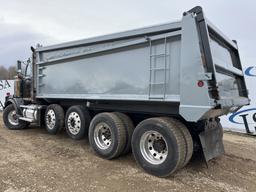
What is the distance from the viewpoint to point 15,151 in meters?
6.05

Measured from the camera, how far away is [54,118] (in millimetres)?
7301

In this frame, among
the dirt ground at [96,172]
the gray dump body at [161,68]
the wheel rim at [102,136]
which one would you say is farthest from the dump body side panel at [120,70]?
the dirt ground at [96,172]

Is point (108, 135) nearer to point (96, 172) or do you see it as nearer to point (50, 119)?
point (96, 172)

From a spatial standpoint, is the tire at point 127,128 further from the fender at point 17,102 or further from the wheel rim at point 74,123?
the fender at point 17,102

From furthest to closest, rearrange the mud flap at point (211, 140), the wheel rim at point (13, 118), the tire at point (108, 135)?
the wheel rim at point (13, 118) < the tire at point (108, 135) < the mud flap at point (211, 140)

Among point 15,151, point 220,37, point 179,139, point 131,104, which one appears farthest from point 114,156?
point 220,37

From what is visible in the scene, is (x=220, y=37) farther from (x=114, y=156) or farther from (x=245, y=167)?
(x=114, y=156)

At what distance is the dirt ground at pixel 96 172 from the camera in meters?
4.17

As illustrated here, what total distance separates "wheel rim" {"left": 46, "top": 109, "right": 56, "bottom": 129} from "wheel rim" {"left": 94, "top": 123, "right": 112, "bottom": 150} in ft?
6.73

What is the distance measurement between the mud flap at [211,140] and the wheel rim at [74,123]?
3097 millimetres

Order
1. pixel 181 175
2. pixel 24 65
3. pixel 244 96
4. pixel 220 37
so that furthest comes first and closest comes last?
pixel 24 65 → pixel 244 96 → pixel 220 37 → pixel 181 175

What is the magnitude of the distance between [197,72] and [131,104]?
1824 mm

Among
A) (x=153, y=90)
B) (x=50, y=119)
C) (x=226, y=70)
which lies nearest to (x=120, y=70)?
(x=153, y=90)

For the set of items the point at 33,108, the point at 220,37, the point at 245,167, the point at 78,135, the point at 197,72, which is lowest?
the point at 245,167
